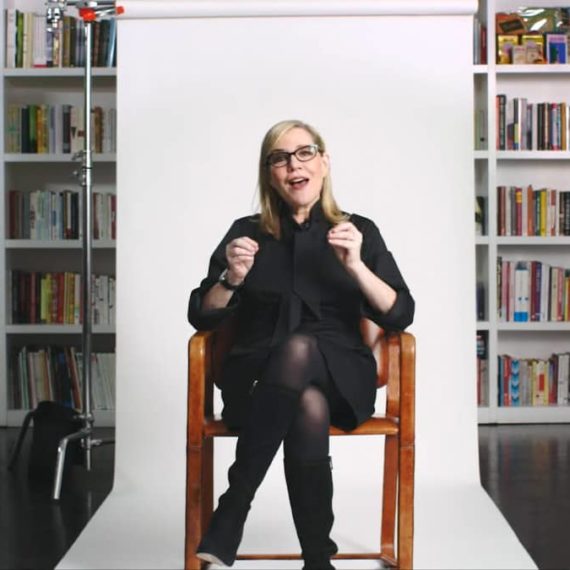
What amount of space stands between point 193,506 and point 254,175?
141 centimetres

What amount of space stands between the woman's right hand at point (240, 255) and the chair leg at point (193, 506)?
42 centimetres

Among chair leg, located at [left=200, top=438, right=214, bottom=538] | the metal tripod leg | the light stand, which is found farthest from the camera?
the light stand

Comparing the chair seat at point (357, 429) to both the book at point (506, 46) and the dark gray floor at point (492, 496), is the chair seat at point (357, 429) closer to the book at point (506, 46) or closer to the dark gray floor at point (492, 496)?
the dark gray floor at point (492, 496)

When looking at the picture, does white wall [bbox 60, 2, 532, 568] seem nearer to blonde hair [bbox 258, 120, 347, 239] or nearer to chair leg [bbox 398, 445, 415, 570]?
blonde hair [bbox 258, 120, 347, 239]

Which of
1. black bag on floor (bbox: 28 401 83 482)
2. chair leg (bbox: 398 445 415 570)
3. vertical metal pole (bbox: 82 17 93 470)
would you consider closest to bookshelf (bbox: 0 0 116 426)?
vertical metal pole (bbox: 82 17 93 470)

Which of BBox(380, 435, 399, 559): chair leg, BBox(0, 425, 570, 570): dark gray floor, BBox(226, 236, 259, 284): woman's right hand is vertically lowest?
BBox(0, 425, 570, 570): dark gray floor

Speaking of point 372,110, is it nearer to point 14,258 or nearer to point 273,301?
point 273,301

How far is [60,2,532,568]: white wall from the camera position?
3.50 metres

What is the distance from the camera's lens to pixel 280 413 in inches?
91.2

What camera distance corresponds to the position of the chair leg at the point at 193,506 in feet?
7.97

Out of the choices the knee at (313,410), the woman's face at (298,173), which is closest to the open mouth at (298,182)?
the woman's face at (298,173)

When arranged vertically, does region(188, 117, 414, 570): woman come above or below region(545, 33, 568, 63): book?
below

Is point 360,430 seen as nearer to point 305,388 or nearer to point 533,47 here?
point 305,388

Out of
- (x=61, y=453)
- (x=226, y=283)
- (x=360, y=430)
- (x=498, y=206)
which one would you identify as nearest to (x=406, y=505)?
(x=360, y=430)
